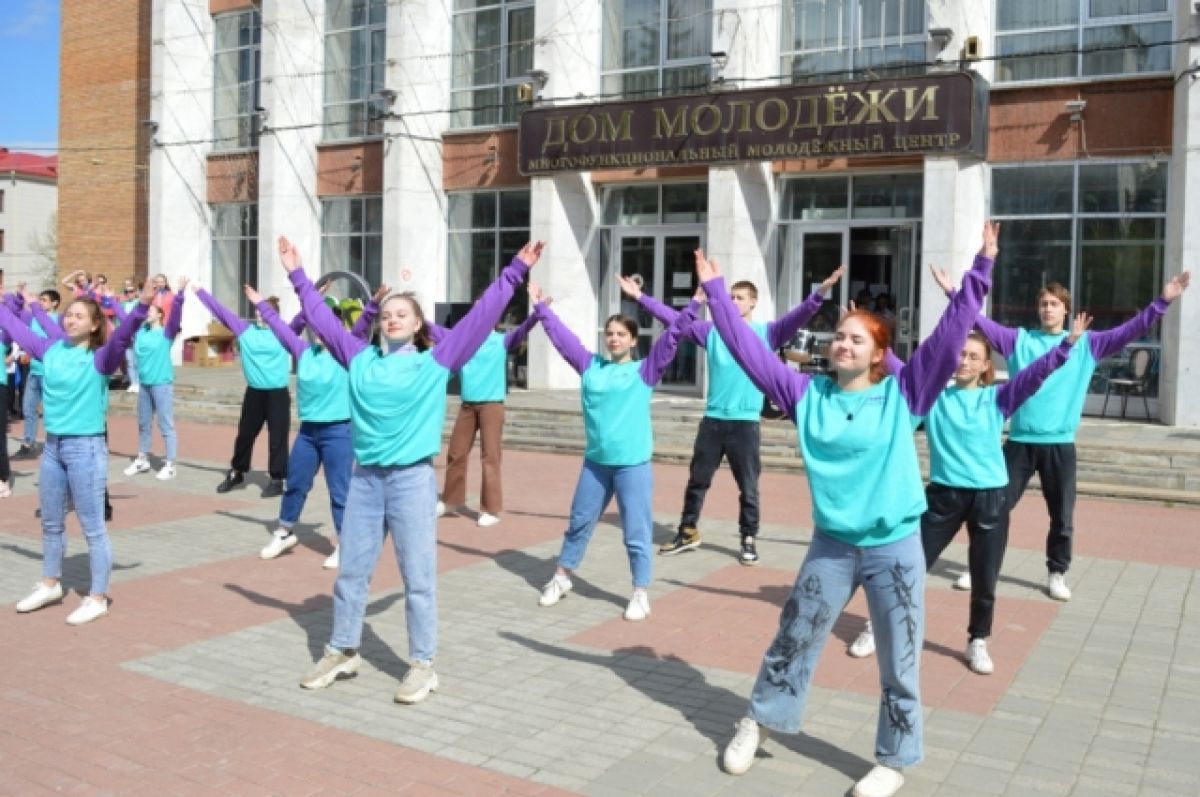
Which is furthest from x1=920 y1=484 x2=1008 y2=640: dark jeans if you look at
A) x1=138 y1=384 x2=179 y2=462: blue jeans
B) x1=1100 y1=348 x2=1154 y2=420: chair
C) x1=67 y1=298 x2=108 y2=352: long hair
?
x1=1100 y1=348 x2=1154 y2=420: chair

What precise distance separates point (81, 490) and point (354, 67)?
2027 cm

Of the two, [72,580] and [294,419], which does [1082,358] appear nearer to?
[72,580]

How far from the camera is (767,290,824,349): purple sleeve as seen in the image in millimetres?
7720

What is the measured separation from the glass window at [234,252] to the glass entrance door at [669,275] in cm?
1077

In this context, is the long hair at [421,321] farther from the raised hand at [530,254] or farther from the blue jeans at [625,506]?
the blue jeans at [625,506]

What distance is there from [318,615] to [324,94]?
20968 mm

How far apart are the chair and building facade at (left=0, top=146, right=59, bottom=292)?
2623 inches

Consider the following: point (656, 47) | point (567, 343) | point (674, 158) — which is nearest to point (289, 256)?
point (567, 343)

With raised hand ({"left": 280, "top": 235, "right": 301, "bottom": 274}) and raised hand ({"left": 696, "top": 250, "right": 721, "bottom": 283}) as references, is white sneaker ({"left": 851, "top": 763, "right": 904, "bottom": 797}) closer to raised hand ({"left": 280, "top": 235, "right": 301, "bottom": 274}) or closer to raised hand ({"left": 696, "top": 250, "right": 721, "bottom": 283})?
raised hand ({"left": 696, "top": 250, "right": 721, "bottom": 283})

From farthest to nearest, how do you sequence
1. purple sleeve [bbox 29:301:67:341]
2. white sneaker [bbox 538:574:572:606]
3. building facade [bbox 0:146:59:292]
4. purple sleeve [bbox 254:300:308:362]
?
1. building facade [bbox 0:146:59:292]
2. purple sleeve [bbox 254:300:308:362]
3. purple sleeve [bbox 29:301:67:341]
4. white sneaker [bbox 538:574:572:606]

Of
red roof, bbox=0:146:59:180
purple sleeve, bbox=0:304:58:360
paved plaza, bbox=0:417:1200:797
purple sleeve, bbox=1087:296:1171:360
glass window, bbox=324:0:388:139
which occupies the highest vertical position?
red roof, bbox=0:146:59:180

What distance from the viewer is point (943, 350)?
4695 millimetres

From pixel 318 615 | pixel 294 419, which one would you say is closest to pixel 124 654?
pixel 318 615

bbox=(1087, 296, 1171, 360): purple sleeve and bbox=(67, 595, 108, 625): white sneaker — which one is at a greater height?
bbox=(1087, 296, 1171, 360): purple sleeve
